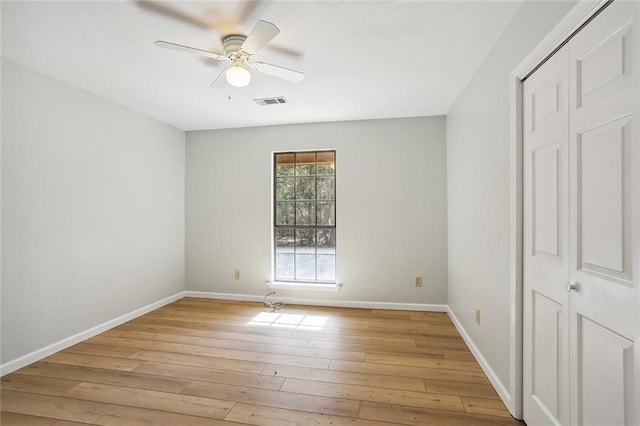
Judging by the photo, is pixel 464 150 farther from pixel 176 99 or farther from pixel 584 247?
pixel 176 99

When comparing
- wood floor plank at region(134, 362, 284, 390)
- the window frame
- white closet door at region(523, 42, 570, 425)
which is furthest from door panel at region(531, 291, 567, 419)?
the window frame

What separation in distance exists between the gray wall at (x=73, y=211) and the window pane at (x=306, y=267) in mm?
1829

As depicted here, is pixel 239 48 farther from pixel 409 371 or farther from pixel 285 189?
pixel 409 371

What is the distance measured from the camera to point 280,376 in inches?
91.0

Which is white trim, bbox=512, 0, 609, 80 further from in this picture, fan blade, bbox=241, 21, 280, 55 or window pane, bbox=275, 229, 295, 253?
window pane, bbox=275, 229, 295, 253

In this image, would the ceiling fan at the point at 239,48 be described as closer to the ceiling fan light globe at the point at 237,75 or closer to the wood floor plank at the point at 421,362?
the ceiling fan light globe at the point at 237,75

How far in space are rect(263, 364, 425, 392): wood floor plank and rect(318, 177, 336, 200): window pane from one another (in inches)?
90.2

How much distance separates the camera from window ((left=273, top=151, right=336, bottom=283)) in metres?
4.13

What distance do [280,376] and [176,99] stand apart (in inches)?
116

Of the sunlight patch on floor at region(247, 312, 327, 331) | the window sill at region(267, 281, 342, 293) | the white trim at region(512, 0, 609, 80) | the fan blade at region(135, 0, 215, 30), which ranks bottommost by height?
the sunlight patch on floor at region(247, 312, 327, 331)

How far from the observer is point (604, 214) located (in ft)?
3.78

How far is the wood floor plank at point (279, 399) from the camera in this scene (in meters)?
1.93

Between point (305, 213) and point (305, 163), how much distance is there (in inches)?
28.2

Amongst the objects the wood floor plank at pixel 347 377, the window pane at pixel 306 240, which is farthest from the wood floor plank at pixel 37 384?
the window pane at pixel 306 240
